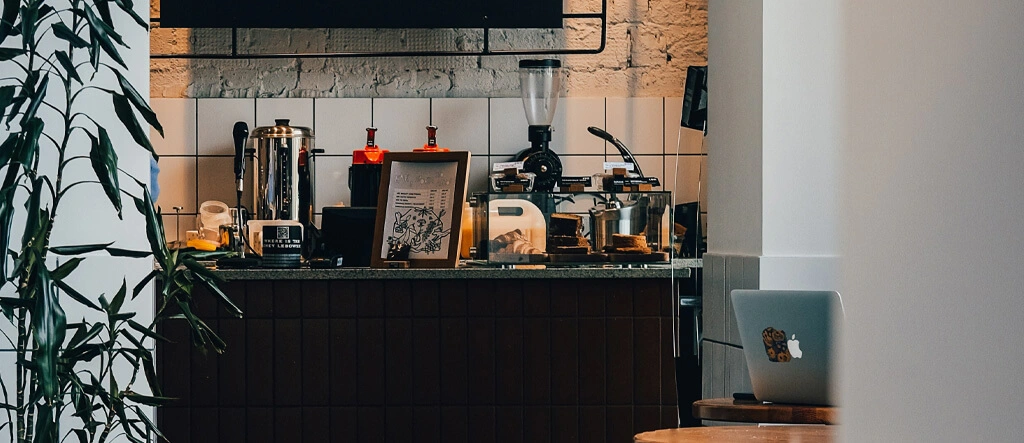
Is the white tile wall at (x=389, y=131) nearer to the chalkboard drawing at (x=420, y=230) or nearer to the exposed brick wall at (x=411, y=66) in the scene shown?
the exposed brick wall at (x=411, y=66)

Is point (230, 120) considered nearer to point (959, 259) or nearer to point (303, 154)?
point (303, 154)

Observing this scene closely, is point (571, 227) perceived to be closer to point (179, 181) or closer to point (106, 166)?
point (106, 166)

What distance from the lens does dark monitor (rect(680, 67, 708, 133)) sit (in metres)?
3.23

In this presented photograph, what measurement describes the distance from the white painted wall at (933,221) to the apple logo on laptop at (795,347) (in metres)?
1.47

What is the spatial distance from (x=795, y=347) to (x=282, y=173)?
6.90ft

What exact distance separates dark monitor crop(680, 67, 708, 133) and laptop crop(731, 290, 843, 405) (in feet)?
4.92

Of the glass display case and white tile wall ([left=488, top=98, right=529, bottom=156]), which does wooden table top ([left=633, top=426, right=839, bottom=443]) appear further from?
white tile wall ([left=488, top=98, right=529, bottom=156])

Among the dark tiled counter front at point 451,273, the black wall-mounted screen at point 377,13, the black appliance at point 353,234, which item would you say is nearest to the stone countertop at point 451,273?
the dark tiled counter front at point 451,273

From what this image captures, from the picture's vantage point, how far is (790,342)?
1.75 meters

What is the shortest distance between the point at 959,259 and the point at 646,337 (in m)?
2.59

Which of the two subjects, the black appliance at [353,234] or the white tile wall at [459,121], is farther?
the white tile wall at [459,121]

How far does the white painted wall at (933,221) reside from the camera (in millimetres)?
276

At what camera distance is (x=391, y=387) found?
9.33 ft

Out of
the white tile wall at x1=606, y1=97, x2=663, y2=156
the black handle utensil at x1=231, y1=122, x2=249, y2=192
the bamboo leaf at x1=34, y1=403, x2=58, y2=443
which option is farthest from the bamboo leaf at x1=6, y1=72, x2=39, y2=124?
the white tile wall at x1=606, y1=97, x2=663, y2=156
